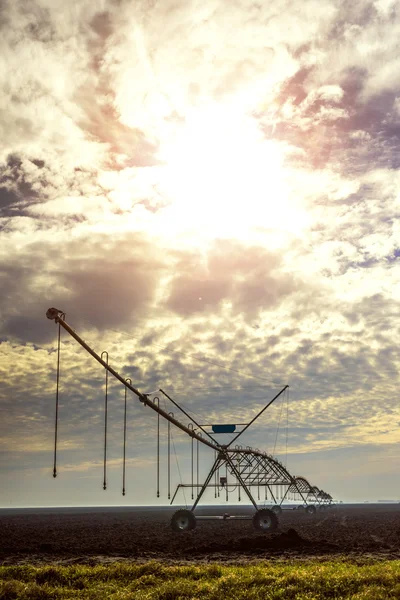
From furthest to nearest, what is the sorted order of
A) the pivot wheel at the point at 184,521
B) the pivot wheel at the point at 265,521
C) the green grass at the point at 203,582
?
the pivot wheel at the point at 265,521 < the pivot wheel at the point at 184,521 < the green grass at the point at 203,582

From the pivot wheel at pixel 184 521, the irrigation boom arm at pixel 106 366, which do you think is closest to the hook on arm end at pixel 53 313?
the irrigation boom arm at pixel 106 366

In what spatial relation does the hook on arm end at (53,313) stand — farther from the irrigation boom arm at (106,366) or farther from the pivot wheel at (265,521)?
the pivot wheel at (265,521)

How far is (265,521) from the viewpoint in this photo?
171ft

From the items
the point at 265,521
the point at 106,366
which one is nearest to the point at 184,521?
the point at 265,521

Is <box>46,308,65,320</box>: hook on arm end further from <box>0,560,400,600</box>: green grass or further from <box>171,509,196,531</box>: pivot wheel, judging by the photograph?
<box>171,509,196,531</box>: pivot wheel

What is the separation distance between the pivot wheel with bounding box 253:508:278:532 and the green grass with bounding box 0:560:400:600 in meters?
25.2

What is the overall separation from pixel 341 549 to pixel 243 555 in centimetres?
667

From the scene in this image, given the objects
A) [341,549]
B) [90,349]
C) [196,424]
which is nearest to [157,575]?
[90,349]

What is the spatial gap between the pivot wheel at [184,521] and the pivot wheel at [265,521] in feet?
17.2

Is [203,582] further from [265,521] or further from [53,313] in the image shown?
[265,521]

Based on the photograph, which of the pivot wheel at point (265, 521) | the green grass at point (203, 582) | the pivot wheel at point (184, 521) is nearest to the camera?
the green grass at point (203, 582)

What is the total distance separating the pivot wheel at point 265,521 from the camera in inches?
2051

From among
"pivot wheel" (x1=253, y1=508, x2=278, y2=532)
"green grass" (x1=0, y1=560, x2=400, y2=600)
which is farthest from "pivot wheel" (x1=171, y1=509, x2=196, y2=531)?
"green grass" (x1=0, y1=560, x2=400, y2=600)

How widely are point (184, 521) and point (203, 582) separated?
2720cm
